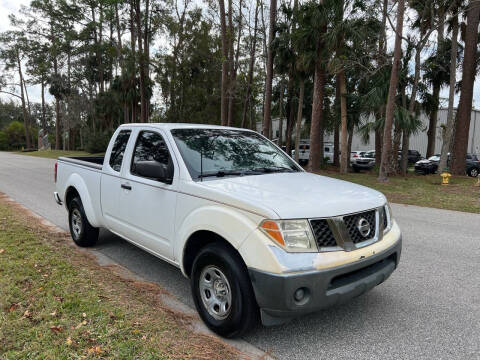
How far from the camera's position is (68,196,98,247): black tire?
5195 mm

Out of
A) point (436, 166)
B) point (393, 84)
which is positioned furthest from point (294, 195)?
point (436, 166)

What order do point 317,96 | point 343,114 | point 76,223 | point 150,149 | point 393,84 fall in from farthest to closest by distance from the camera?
1. point 343,114
2. point 317,96
3. point 393,84
4. point 76,223
5. point 150,149

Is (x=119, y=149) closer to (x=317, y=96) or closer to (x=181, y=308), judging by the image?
(x=181, y=308)

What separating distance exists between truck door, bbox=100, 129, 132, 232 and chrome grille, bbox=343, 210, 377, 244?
2797mm

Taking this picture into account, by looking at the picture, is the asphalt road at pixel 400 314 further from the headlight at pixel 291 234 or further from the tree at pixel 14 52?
the tree at pixel 14 52

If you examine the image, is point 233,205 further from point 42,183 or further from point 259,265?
point 42,183

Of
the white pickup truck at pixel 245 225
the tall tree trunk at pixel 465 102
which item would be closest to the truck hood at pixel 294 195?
the white pickup truck at pixel 245 225

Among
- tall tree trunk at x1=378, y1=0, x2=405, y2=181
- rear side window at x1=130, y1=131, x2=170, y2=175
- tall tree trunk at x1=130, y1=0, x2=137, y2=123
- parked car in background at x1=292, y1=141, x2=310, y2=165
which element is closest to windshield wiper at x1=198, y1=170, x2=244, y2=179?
rear side window at x1=130, y1=131, x2=170, y2=175

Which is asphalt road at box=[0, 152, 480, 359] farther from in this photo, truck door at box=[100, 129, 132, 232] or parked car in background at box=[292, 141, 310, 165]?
parked car in background at box=[292, 141, 310, 165]

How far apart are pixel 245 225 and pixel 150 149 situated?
189 centimetres

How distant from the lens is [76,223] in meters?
5.49

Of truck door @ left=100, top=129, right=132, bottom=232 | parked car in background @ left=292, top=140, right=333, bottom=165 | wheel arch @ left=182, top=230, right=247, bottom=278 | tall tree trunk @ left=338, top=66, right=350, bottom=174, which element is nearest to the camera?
wheel arch @ left=182, top=230, right=247, bottom=278

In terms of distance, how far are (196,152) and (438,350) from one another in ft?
9.17

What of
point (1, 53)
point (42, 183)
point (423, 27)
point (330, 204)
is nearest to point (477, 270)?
point (330, 204)
